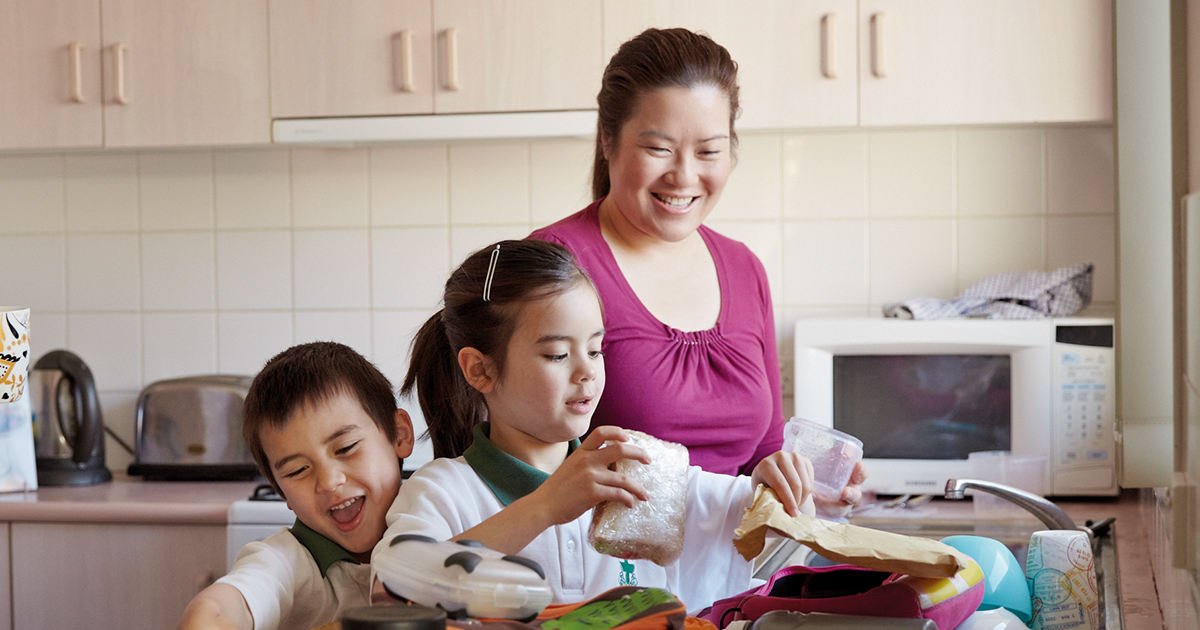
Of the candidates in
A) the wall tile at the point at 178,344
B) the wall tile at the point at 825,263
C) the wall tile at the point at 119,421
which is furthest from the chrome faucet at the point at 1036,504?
the wall tile at the point at 119,421

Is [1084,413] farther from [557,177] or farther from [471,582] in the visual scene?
[471,582]

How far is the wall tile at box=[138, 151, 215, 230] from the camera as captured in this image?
251 centimetres

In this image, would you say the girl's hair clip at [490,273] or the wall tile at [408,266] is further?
the wall tile at [408,266]

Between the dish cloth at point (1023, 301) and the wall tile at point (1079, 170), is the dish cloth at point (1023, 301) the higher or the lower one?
the lower one

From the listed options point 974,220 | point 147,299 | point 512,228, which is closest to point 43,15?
point 147,299

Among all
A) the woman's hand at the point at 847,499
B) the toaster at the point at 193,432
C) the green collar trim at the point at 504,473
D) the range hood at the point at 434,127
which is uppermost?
the range hood at the point at 434,127

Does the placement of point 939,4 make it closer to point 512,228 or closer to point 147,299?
point 512,228

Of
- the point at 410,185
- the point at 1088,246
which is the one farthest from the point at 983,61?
the point at 410,185

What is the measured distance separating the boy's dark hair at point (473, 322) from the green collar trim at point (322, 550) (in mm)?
156

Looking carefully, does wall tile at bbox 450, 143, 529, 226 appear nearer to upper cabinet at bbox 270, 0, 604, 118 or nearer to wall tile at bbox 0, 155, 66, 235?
upper cabinet at bbox 270, 0, 604, 118

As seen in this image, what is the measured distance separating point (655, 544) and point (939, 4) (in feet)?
5.07

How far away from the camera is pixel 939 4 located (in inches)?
78.9

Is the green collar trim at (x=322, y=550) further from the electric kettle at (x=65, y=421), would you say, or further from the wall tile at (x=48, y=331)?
the wall tile at (x=48, y=331)

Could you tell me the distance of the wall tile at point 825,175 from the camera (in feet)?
7.58
